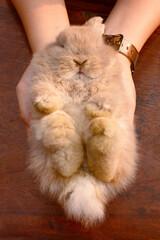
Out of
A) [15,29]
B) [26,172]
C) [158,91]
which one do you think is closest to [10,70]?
[15,29]

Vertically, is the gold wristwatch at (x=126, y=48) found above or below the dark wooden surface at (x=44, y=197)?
above

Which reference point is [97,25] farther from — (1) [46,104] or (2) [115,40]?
(1) [46,104]

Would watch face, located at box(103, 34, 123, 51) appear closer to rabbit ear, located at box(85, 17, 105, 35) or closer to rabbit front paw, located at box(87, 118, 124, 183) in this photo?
rabbit ear, located at box(85, 17, 105, 35)

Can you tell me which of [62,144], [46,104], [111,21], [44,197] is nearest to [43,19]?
[111,21]

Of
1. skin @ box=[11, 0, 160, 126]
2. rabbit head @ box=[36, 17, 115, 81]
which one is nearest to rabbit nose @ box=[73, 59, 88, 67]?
rabbit head @ box=[36, 17, 115, 81]

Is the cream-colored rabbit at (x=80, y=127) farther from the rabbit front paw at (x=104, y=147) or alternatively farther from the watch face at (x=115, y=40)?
the watch face at (x=115, y=40)

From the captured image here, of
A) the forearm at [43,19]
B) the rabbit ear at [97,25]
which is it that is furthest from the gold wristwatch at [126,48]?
the forearm at [43,19]
